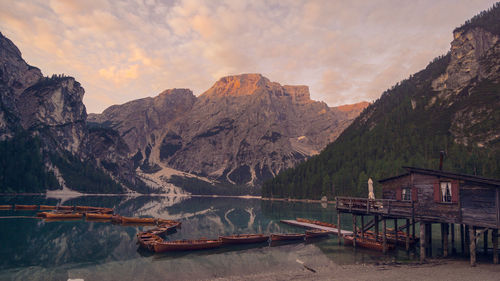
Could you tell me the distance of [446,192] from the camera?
33.6m

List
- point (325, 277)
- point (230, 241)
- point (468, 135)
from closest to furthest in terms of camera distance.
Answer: point (325, 277), point (230, 241), point (468, 135)

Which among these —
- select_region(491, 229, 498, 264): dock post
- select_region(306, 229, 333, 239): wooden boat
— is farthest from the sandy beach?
select_region(306, 229, 333, 239): wooden boat

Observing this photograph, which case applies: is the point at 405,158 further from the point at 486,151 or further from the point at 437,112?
the point at 437,112

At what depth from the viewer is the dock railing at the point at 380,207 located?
1469 inches

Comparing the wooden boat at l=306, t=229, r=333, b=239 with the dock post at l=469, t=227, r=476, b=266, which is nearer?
the dock post at l=469, t=227, r=476, b=266

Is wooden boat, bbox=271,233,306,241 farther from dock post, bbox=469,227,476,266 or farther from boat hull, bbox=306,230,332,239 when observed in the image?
dock post, bbox=469,227,476,266

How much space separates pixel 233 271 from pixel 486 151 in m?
147

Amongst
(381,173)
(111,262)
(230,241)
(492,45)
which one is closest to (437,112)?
(492,45)

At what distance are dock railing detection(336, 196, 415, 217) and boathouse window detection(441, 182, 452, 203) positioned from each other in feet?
11.2

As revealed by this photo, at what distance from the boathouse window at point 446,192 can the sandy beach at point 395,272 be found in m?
6.65

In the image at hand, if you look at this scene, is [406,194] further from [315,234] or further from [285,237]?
[285,237]

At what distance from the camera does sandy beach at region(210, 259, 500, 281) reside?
27.8 m

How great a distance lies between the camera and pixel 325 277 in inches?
1161

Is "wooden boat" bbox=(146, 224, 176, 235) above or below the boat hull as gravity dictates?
below
